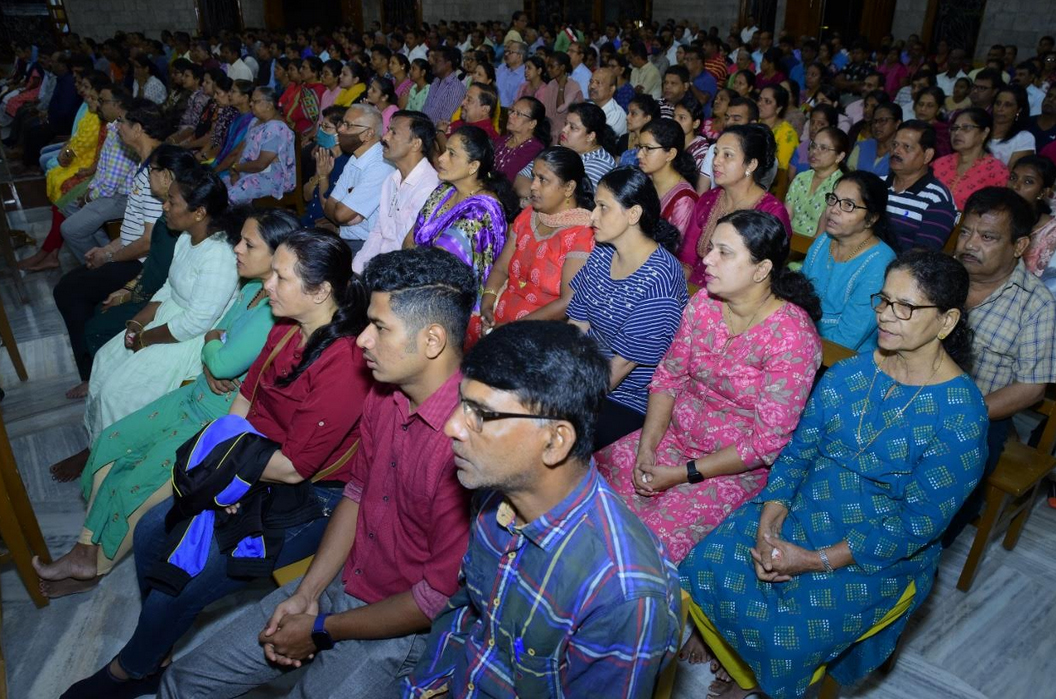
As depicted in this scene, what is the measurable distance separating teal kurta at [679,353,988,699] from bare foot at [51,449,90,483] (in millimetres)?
2396

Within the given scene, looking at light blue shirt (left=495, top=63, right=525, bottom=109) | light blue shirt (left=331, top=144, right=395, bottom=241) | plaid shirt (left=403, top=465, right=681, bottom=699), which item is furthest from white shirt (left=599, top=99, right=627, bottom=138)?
plaid shirt (left=403, top=465, right=681, bottom=699)

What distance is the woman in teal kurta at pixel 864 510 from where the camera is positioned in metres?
1.63

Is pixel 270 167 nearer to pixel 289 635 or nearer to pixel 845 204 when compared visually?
pixel 845 204

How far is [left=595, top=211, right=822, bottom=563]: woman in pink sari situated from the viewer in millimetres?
1882

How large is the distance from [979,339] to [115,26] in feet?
54.1

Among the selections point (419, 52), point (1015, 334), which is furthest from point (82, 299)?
point (419, 52)

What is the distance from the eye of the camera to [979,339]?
7.35 ft

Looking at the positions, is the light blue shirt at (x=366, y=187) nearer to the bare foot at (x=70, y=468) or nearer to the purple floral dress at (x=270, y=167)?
the purple floral dress at (x=270, y=167)

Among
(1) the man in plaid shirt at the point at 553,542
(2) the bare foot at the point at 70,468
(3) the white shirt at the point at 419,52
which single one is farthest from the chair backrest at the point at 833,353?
(3) the white shirt at the point at 419,52

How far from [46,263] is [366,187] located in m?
2.60

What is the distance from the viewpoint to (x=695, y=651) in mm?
2076

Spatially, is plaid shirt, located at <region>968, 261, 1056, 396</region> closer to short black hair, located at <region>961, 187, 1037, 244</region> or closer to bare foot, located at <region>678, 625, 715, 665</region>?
short black hair, located at <region>961, 187, 1037, 244</region>

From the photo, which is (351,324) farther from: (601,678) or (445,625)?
(601,678)

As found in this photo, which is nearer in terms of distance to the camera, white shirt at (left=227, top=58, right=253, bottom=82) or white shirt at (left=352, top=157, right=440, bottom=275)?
white shirt at (left=352, top=157, right=440, bottom=275)
